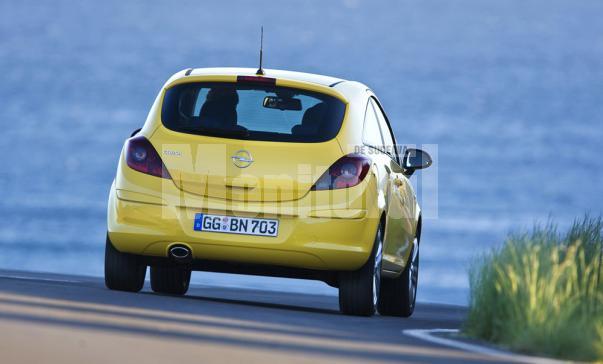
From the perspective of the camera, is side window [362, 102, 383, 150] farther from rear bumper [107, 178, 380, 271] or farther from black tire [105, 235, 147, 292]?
black tire [105, 235, 147, 292]

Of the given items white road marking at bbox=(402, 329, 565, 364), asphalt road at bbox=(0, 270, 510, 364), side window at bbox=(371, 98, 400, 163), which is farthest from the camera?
side window at bbox=(371, 98, 400, 163)

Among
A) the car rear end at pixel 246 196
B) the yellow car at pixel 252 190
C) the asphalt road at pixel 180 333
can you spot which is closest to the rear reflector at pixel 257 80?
the yellow car at pixel 252 190

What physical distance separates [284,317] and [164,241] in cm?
112

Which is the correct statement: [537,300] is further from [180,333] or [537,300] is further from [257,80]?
[257,80]

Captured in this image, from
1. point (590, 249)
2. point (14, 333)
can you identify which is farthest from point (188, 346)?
point (590, 249)

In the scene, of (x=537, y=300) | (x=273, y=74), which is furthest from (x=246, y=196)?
(x=537, y=300)

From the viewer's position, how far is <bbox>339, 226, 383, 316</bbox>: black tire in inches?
451

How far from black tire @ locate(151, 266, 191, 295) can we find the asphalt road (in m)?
1.69

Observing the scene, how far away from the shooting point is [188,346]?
26.8ft

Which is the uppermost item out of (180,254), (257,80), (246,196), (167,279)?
(257,80)

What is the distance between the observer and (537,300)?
30.5 ft

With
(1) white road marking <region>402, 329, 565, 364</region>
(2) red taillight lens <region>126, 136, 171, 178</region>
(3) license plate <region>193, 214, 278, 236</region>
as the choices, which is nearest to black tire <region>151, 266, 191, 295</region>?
(2) red taillight lens <region>126, 136, 171, 178</region>

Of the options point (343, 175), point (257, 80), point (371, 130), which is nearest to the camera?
point (343, 175)

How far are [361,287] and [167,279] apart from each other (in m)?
2.68
